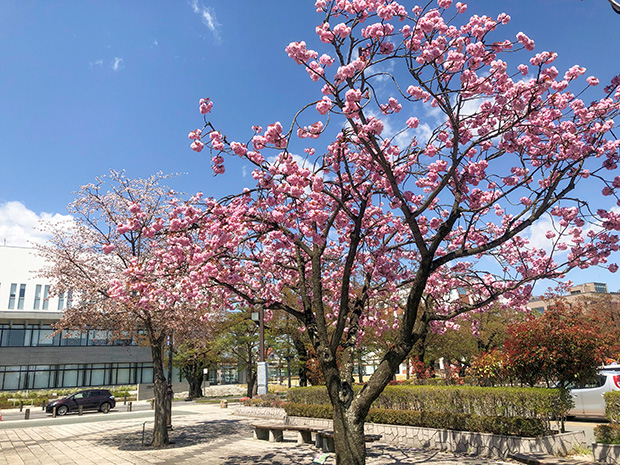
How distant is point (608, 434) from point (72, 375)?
51.7 metres

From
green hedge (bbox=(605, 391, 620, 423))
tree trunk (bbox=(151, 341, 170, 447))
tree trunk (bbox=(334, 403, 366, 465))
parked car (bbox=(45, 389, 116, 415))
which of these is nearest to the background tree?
green hedge (bbox=(605, 391, 620, 423))

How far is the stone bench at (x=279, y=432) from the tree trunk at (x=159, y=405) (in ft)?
9.76

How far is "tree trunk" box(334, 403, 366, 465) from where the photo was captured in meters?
7.33

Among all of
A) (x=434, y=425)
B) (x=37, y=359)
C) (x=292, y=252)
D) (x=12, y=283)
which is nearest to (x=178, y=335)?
(x=292, y=252)

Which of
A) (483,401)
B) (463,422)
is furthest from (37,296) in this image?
(483,401)

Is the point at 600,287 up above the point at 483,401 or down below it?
above

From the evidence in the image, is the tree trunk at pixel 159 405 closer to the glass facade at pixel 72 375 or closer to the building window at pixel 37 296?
the glass facade at pixel 72 375

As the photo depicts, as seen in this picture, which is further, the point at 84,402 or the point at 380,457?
the point at 84,402

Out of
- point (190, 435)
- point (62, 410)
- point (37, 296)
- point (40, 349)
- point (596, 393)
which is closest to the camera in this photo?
point (596, 393)

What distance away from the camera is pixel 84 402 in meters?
27.9

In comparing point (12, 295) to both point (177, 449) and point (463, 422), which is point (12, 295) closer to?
point (177, 449)

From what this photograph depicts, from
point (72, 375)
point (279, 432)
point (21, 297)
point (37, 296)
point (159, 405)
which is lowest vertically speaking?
point (279, 432)

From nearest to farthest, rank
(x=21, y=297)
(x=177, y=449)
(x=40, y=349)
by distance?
(x=177, y=449)
(x=40, y=349)
(x=21, y=297)

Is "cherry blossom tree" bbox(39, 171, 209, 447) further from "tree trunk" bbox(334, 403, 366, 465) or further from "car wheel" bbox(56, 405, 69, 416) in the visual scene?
"car wheel" bbox(56, 405, 69, 416)
